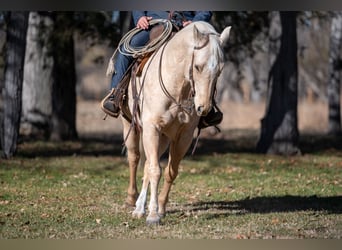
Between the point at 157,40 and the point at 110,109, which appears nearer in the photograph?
the point at 157,40

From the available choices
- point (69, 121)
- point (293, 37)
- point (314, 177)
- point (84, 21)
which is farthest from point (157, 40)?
point (69, 121)

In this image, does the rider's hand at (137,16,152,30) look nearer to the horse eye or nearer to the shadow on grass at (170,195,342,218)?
the horse eye

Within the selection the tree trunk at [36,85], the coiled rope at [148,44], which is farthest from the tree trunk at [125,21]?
the coiled rope at [148,44]

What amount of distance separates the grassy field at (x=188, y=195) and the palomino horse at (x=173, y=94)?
25.5 inches

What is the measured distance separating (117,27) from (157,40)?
376 inches

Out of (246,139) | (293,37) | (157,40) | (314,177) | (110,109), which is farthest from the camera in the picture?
(246,139)

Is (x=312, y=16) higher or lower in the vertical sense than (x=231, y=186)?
higher

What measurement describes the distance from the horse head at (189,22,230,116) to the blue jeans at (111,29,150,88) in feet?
4.89

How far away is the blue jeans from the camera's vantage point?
9398 mm

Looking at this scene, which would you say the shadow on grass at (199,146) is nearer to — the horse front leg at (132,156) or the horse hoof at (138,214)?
the horse front leg at (132,156)

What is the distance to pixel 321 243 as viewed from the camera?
303 inches

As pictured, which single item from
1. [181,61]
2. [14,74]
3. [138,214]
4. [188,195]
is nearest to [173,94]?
[181,61]
